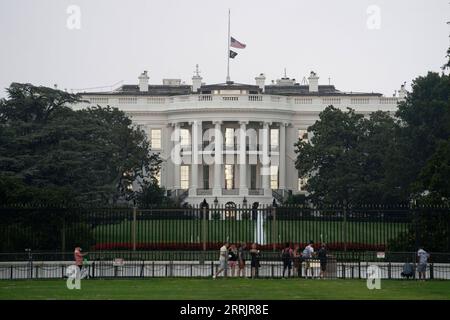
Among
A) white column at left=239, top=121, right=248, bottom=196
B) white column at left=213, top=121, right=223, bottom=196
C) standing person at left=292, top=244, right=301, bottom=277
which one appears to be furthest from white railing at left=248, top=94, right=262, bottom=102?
standing person at left=292, top=244, right=301, bottom=277

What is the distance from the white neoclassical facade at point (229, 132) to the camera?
97.4m

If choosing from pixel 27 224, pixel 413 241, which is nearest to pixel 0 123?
pixel 27 224

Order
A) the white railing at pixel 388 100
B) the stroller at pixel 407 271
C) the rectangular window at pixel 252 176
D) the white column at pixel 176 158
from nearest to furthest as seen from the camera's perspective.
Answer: the stroller at pixel 407 271 < the white column at pixel 176 158 < the rectangular window at pixel 252 176 < the white railing at pixel 388 100

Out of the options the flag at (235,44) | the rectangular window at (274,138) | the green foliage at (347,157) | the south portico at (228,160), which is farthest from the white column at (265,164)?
the green foliage at (347,157)

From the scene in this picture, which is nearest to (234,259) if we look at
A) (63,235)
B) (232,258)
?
(232,258)

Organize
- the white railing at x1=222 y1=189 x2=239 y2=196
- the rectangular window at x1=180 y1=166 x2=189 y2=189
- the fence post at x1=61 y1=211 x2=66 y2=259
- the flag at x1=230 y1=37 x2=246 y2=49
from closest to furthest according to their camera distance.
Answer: the fence post at x1=61 y1=211 x2=66 y2=259 < the flag at x1=230 y1=37 x2=246 y2=49 < the white railing at x1=222 y1=189 x2=239 y2=196 < the rectangular window at x1=180 y1=166 x2=189 y2=189

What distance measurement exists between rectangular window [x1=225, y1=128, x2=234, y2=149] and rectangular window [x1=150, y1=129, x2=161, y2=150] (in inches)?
238

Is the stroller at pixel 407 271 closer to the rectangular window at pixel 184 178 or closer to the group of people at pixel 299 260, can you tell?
the group of people at pixel 299 260

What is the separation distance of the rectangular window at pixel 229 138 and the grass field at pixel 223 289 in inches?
2332

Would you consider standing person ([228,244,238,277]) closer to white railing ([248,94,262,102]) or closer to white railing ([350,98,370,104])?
white railing ([248,94,262,102])

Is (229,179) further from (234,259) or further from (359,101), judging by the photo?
(234,259)

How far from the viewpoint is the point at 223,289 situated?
34750mm

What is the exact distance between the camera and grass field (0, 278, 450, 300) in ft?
105
